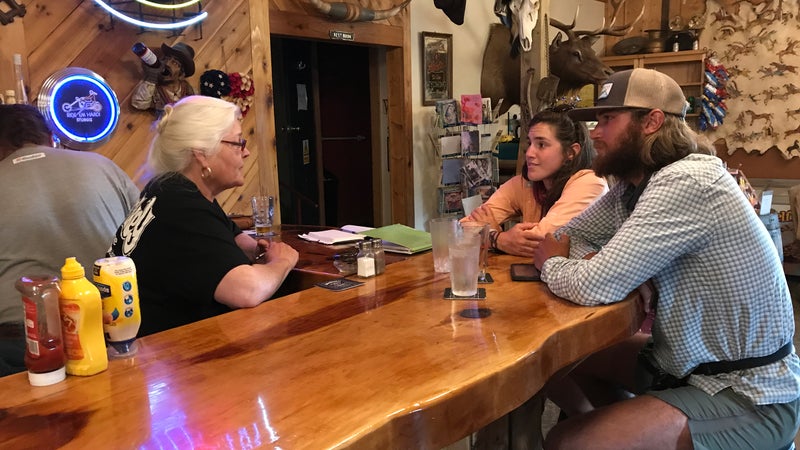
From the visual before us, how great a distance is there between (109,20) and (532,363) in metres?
3.03

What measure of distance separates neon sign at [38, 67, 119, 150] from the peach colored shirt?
6.43ft

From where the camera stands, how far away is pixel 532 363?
3.76 feet

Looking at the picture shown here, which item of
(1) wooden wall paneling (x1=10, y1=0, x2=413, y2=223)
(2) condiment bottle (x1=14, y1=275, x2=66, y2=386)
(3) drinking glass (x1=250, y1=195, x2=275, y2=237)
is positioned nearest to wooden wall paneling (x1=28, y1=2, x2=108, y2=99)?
(1) wooden wall paneling (x1=10, y1=0, x2=413, y2=223)

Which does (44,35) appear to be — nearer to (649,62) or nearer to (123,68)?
(123,68)

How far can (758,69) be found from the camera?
6422 mm

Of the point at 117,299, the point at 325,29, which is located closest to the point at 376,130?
the point at 325,29

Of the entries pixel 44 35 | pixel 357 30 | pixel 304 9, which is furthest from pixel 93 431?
pixel 357 30

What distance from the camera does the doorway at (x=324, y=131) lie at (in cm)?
555

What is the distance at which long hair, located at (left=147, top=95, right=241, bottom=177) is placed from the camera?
1.85 m

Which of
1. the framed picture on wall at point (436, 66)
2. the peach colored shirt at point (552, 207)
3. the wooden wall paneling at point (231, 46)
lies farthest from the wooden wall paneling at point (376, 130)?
the peach colored shirt at point (552, 207)

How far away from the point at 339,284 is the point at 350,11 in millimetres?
3061

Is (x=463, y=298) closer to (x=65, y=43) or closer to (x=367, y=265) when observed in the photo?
(x=367, y=265)

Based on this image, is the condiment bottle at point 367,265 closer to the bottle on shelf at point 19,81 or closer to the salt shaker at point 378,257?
the salt shaker at point 378,257

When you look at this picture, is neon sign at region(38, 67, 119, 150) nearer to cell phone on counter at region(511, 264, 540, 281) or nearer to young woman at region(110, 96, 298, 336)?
young woman at region(110, 96, 298, 336)
